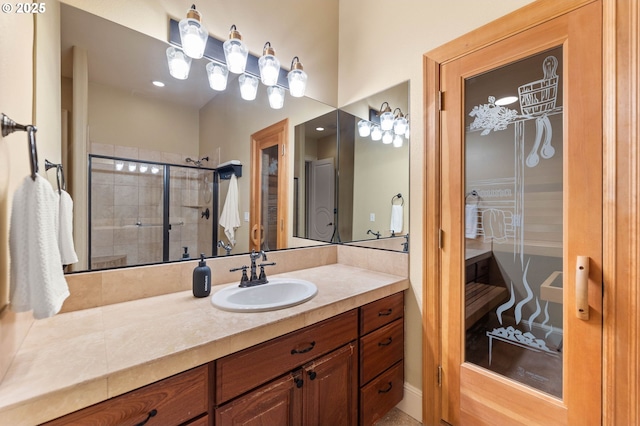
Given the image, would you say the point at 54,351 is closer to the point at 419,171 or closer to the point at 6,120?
the point at 6,120

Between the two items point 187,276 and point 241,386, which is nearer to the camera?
point 241,386

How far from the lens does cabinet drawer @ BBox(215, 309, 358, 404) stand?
916 mm

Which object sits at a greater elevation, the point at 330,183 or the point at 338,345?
the point at 330,183

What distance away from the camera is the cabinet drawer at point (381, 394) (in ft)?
4.60

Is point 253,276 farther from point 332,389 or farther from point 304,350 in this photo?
point 332,389

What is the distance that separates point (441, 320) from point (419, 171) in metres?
0.89

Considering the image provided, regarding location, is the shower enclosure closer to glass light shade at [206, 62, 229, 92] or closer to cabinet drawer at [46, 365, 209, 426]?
glass light shade at [206, 62, 229, 92]

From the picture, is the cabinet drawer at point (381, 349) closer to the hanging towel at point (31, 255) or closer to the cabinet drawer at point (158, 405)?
the cabinet drawer at point (158, 405)

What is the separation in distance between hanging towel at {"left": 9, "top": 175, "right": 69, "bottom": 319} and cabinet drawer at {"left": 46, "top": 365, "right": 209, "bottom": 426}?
0.28m

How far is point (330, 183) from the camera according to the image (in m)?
2.23

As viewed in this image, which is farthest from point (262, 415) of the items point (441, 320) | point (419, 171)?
point (419, 171)

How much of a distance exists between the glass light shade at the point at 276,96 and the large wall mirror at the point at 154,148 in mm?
36

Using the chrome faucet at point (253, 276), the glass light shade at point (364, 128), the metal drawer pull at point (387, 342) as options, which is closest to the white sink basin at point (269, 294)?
the chrome faucet at point (253, 276)

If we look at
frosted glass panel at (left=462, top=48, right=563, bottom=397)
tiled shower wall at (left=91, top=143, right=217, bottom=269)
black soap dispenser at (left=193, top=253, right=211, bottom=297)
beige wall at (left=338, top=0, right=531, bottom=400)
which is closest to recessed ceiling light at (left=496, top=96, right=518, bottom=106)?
frosted glass panel at (left=462, top=48, right=563, bottom=397)
